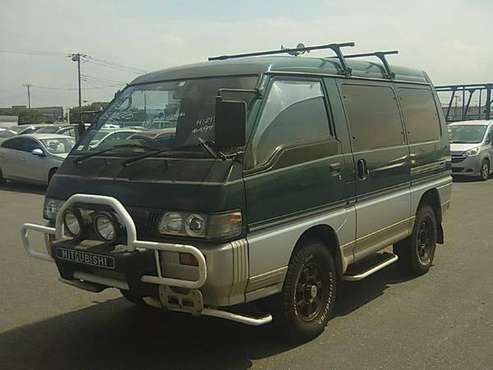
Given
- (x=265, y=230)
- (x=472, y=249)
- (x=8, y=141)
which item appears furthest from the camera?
(x=8, y=141)

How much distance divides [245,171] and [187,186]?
0.40 m

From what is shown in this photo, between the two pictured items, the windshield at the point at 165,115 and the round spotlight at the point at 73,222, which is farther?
the windshield at the point at 165,115

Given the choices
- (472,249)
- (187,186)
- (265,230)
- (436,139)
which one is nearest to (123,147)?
(187,186)

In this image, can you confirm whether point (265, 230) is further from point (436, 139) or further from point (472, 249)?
point (472, 249)

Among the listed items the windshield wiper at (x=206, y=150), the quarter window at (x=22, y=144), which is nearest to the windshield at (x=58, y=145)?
the quarter window at (x=22, y=144)

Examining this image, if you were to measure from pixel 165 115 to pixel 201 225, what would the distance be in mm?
1321

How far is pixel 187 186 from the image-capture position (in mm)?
3854

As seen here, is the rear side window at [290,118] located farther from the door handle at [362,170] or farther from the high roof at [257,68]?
the door handle at [362,170]

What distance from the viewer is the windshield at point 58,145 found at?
14562 millimetres

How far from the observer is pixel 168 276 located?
3838 millimetres

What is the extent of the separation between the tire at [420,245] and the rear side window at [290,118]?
2133mm

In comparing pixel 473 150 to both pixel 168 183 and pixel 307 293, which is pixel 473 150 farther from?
pixel 168 183

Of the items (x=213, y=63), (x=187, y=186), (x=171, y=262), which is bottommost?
(x=171, y=262)

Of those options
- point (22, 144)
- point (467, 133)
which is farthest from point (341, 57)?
point (467, 133)
